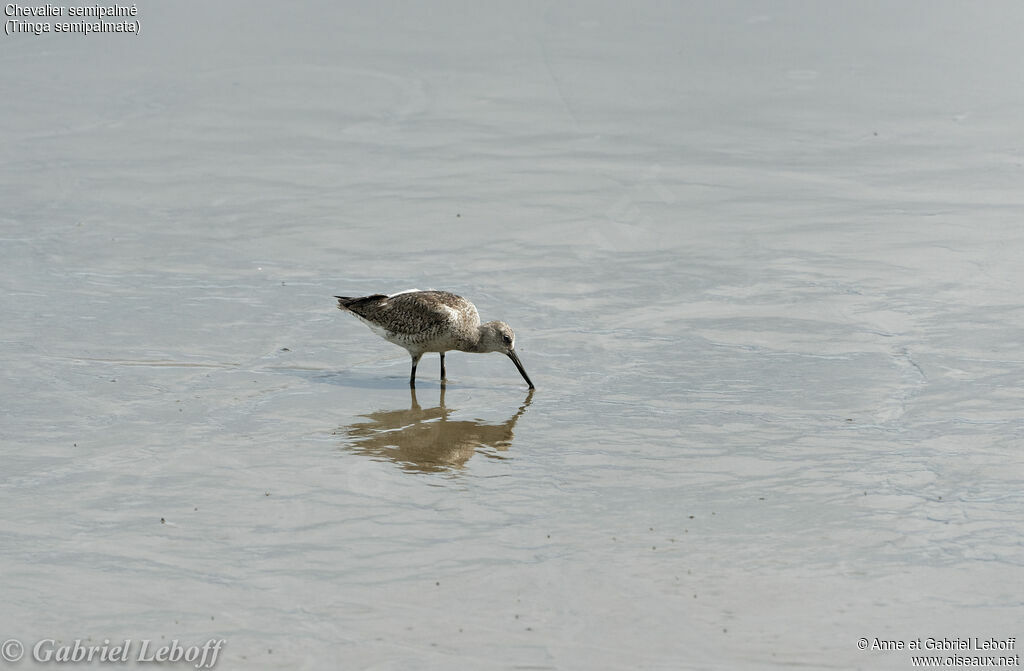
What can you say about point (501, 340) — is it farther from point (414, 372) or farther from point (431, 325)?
point (414, 372)

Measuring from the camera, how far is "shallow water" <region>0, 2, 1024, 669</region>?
7.05 metres

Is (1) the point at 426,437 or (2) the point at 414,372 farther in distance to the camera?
(2) the point at 414,372

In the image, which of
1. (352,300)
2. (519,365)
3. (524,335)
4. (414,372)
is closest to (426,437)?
(519,365)

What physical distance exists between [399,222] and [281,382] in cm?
386

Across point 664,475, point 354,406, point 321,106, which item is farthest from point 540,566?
point 321,106

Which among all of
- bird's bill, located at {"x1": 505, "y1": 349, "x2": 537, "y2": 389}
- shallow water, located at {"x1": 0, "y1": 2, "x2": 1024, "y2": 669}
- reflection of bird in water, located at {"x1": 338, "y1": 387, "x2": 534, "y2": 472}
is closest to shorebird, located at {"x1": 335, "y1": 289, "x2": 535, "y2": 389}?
bird's bill, located at {"x1": 505, "y1": 349, "x2": 537, "y2": 389}

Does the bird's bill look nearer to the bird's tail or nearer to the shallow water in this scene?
the shallow water

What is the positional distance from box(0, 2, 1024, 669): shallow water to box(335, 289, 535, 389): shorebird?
379mm

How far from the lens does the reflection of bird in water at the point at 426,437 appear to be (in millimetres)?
9430

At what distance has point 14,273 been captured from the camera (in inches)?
512

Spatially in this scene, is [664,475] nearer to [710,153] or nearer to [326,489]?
[326,489]

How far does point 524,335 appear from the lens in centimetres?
1189

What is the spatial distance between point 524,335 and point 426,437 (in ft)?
7.09

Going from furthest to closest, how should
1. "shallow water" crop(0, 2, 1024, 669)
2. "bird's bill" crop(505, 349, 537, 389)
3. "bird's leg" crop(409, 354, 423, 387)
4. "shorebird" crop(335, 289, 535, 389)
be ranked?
"bird's leg" crop(409, 354, 423, 387), "shorebird" crop(335, 289, 535, 389), "bird's bill" crop(505, 349, 537, 389), "shallow water" crop(0, 2, 1024, 669)
